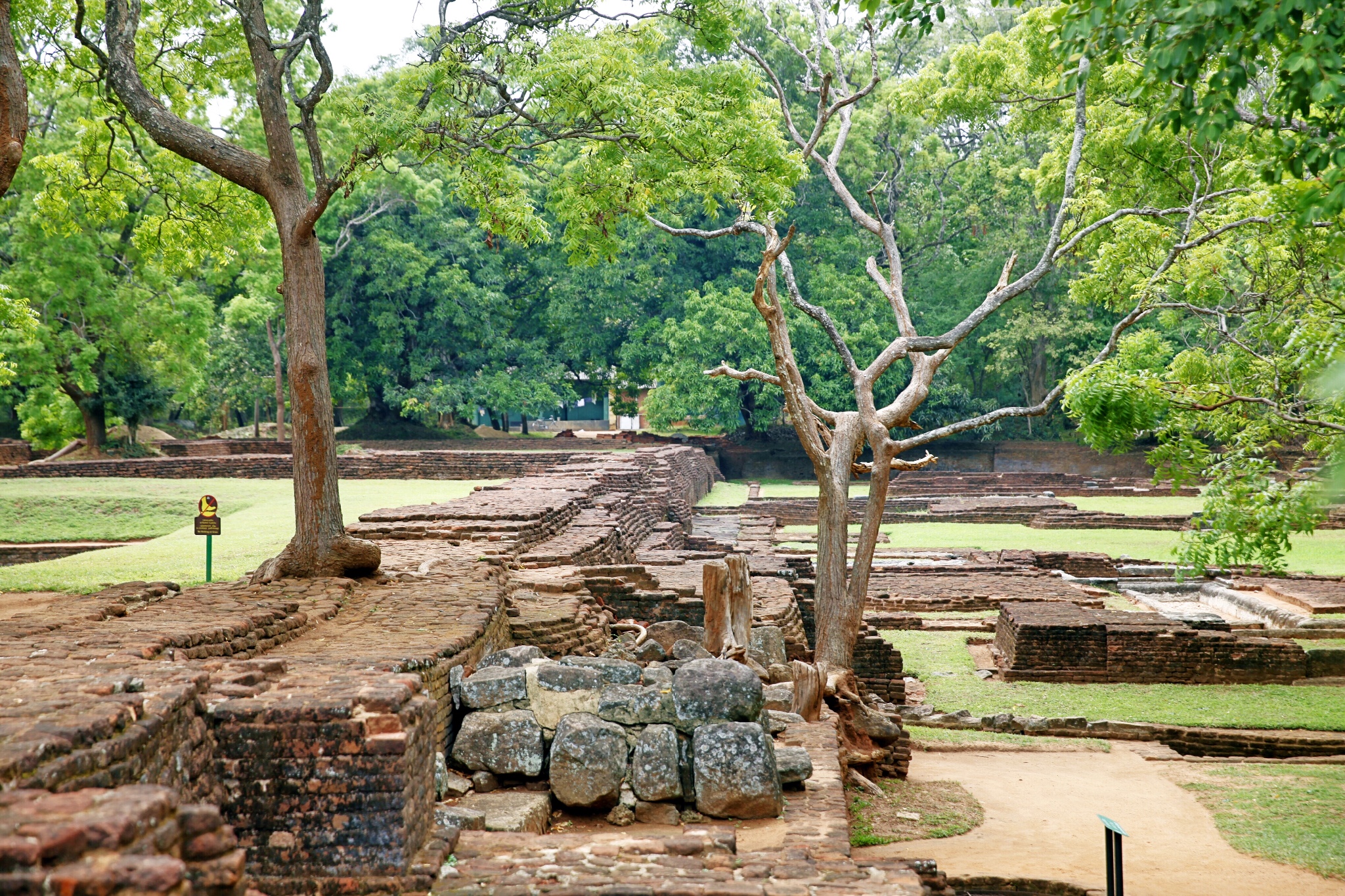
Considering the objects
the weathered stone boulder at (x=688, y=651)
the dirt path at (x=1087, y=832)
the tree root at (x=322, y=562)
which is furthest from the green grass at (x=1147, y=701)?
the tree root at (x=322, y=562)

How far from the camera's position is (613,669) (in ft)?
21.3

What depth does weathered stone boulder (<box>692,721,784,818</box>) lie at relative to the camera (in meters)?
5.42

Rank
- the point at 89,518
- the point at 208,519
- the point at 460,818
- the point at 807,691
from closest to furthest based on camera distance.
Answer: the point at 460,818 → the point at 807,691 → the point at 208,519 → the point at 89,518

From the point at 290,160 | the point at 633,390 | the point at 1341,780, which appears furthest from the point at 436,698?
the point at 633,390

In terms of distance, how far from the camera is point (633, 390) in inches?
1358

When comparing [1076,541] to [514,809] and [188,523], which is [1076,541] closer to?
[188,523]

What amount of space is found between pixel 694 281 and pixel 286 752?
29286 mm

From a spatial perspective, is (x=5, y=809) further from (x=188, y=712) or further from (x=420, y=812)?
(x=420, y=812)

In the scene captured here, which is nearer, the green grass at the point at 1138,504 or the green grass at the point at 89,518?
the green grass at the point at 89,518

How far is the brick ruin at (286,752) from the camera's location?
294 centimetres

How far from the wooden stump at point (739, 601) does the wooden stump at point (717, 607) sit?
8 cm

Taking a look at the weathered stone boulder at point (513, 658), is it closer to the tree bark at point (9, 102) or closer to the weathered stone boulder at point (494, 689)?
the weathered stone boulder at point (494, 689)

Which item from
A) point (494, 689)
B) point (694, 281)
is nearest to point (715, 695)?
point (494, 689)

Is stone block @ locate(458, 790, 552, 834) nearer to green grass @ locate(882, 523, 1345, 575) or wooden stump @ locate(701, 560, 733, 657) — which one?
wooden stump @ locate(701, 560, 733, 657)
